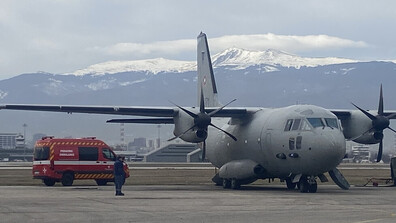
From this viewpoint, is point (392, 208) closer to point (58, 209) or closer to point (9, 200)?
point (58, 209)

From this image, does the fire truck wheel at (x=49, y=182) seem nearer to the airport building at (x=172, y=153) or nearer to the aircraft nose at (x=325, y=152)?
the aircraft nose at (x=325, y=152)

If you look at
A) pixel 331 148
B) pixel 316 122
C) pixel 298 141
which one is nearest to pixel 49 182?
pixel 298 141

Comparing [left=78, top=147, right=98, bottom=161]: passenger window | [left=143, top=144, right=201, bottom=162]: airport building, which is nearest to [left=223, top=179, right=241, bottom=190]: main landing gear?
[left=78, top=147, right=98, bottom=161]: passenger window

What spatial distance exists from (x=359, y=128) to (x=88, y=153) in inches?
515

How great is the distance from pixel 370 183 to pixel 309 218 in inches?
941

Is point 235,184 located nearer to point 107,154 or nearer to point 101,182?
point 107,154

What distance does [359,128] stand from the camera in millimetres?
37312

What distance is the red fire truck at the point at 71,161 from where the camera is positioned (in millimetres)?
37406

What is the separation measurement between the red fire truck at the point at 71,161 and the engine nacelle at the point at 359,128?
11.0 metres

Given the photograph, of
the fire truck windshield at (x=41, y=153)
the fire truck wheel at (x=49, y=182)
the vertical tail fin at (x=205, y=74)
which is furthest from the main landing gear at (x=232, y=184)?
the fire truck windshield at (x=41, y=153)

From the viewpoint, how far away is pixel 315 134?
31.9m

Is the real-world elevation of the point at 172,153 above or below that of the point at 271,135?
below

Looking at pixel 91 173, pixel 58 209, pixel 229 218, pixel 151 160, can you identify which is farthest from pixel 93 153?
pixel 151 160

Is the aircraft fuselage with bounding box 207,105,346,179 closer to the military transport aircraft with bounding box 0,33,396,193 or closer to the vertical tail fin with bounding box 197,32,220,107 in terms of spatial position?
the military transport aircraft with bounding box 0,33,396,193
